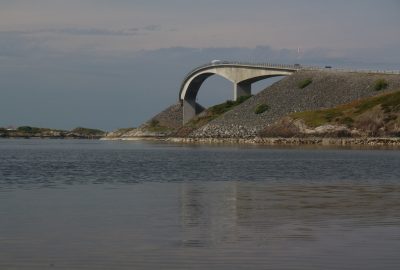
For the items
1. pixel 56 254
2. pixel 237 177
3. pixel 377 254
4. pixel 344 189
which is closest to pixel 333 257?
pixel 377 254

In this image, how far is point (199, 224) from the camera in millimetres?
23766

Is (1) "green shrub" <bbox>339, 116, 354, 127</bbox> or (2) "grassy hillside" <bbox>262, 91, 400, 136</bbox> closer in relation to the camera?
(2) "grassy hillside" <bbox>262, 91, 400, 136</bbox>

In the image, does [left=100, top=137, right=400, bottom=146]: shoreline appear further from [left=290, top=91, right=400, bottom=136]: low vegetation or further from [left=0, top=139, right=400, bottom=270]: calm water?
[left=0, top=139, right=400, bottom=270]: calm water

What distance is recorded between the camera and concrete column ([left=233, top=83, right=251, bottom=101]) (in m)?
182

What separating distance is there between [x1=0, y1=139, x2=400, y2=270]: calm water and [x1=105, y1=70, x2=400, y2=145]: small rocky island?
78.4 meters

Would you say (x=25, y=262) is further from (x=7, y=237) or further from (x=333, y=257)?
(x=333, y=257)

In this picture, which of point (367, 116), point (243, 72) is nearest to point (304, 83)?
point (243, 72)

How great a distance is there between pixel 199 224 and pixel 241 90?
15976 centimetres

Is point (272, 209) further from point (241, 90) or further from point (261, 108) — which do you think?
point (241, 90)

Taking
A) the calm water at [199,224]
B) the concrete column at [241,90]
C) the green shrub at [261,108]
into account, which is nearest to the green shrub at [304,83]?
the green shrub at [261,108]

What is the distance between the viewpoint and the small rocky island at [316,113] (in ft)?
399

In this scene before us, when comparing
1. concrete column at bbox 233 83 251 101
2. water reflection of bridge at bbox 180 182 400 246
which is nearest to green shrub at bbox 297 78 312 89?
concrete column at bbox 233 83 251 101

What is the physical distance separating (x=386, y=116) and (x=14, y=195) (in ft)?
304

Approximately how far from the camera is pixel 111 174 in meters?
50.8
